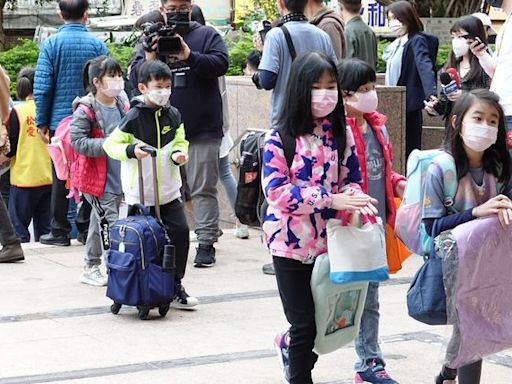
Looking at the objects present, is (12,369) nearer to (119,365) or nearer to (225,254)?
(119,365)

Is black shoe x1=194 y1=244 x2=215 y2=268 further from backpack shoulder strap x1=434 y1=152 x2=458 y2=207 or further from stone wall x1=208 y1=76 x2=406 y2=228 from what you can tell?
backpack shoulder strap x1=434 y1=152 x2=458 y2=207

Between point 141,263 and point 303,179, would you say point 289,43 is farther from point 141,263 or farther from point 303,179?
point 303,179

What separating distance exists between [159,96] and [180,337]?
152 cm

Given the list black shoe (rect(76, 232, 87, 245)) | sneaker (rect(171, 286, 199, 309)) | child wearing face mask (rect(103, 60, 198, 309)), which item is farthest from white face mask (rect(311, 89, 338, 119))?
black shoe (rect(76, 232, 87, 245))

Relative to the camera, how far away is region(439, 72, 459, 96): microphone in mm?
8298

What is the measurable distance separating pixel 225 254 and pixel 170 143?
230cm

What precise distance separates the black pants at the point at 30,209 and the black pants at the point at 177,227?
409 cm

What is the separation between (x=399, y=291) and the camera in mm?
8508

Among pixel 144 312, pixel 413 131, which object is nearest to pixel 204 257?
pixel 144 312

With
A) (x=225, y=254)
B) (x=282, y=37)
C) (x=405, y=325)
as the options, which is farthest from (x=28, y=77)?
(x=405, y=325)

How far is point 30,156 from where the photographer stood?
37.9ft

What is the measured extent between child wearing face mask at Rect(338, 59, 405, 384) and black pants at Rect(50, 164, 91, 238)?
4801 mm

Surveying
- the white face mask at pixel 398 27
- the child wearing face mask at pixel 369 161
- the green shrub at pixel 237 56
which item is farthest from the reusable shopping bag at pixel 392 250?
the green shrub at pixel 237 56

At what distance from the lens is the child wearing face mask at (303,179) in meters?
5.41
